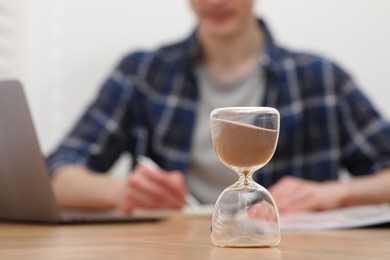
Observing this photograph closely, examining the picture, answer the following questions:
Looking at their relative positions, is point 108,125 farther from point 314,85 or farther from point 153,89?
point 314,85

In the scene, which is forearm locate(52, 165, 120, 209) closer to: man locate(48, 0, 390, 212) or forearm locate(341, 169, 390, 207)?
man locate(48, 0, 390, 212)

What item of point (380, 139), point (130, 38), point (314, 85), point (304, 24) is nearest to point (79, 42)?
point (130, 38)

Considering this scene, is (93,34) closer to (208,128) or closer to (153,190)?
(208,128)

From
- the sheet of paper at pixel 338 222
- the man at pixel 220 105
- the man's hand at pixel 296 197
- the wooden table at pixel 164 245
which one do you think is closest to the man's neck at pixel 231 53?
the man at pixel 220 105

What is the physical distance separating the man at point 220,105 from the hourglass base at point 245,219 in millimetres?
1003

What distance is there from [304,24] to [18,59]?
0.91 meters

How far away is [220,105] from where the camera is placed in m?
1.67

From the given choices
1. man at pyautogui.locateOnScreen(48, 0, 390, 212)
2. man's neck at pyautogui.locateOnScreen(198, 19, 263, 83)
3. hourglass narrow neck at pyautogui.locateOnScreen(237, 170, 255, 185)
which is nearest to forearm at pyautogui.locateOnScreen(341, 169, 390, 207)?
man at pyautogui.locateOnScreen(48, 0, 390, 212)

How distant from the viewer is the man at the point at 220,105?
163 cm

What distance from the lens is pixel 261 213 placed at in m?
0.55

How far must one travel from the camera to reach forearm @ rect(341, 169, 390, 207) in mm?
1391

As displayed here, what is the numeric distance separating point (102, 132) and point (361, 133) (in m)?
0.63

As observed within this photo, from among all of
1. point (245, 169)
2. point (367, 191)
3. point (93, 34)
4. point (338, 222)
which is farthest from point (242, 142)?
point (93, 34)

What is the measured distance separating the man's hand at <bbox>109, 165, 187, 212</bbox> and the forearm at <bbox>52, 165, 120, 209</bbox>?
0.07 metres
